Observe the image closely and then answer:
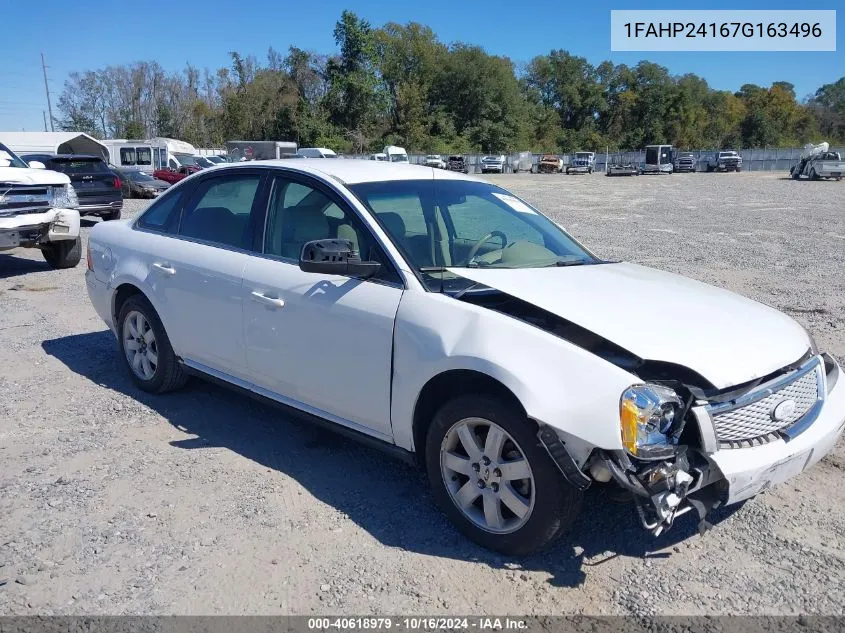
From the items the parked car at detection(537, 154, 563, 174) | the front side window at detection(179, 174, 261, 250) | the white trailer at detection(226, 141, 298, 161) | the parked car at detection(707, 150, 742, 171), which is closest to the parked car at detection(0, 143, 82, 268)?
the front side window at detection(179, 174, 261, 250)

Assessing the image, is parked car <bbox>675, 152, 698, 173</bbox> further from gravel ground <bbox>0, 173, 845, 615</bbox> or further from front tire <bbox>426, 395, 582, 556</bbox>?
front tire <bbox>426, 395, 582, 556</bbox>

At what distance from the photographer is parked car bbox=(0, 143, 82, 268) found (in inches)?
373

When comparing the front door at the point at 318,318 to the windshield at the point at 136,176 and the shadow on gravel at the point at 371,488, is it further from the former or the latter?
the windshield at the point at 136,176

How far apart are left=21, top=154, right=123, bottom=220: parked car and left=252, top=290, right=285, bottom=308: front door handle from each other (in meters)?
14.3

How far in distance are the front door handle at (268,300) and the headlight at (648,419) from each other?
201cm

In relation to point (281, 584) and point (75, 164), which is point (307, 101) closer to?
point (75, 164)

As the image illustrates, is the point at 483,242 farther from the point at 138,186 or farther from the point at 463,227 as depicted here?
the point at 138,186

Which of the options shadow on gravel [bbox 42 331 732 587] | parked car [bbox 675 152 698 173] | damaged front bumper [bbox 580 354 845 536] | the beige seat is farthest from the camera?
parked car [bbox 675 152 698 173]

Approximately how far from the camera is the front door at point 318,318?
11.8ft

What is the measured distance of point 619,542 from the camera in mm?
3379

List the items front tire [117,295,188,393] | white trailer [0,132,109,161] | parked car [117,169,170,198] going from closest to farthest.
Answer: front tire [117,295,188,393], parked car [117,169,170,198], white trailer [0,132,109,161]

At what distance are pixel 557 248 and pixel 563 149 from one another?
9901 centimetres

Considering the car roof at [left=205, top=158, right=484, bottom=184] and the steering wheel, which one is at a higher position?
the car roof at [left=205, top=158, right=484, bottom=184]

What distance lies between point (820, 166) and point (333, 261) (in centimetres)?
4662
